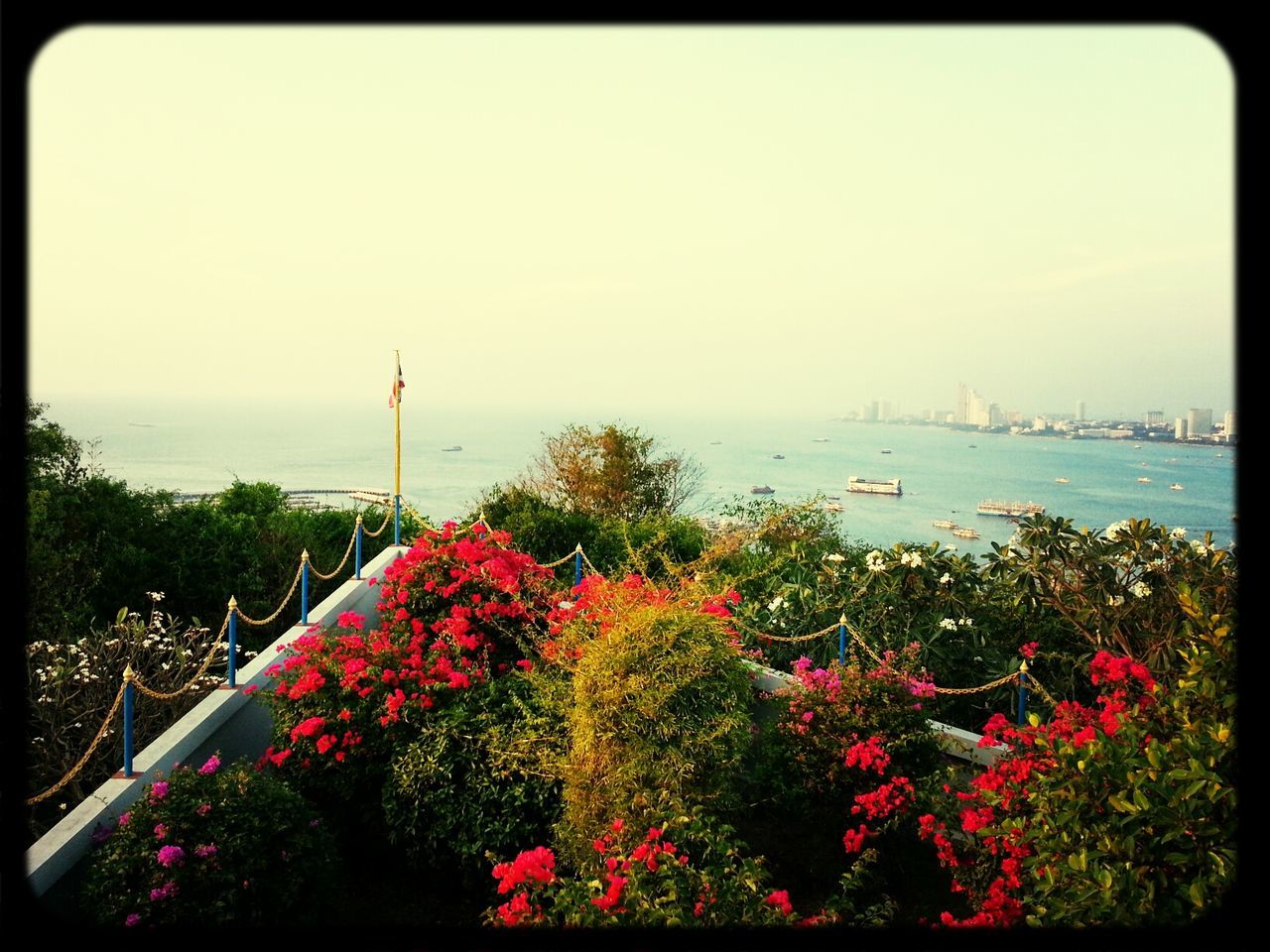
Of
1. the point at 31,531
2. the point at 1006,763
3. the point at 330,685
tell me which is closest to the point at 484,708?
the point at 330,685

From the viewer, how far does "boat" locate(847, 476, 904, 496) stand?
2747 cm

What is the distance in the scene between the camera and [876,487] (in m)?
27.9

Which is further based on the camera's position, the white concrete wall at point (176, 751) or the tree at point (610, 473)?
the tree at point (610, 473)

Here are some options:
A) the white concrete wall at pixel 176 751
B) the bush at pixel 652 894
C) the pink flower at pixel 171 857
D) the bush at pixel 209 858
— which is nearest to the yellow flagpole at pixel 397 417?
the white concrete wall at pixel 176 751

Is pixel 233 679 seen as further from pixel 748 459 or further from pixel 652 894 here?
pixel 748 459

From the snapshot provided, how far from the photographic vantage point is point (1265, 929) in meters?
2.14

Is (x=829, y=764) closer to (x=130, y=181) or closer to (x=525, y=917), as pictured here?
(x=525, y=917)

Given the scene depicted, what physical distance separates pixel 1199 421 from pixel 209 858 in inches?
588

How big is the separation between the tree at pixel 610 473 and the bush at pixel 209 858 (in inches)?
373

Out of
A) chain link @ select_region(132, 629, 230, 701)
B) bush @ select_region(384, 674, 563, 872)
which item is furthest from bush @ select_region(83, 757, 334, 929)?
chain link @ select_region(132, 629, 230, 701)

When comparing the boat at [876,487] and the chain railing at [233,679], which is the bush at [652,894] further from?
the boat at [876,487]

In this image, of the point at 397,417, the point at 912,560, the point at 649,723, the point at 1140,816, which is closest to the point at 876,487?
the point at 397,417

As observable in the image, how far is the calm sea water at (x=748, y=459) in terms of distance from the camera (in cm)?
1994

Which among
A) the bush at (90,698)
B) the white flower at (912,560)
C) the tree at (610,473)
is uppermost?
the tree at (610,473)
